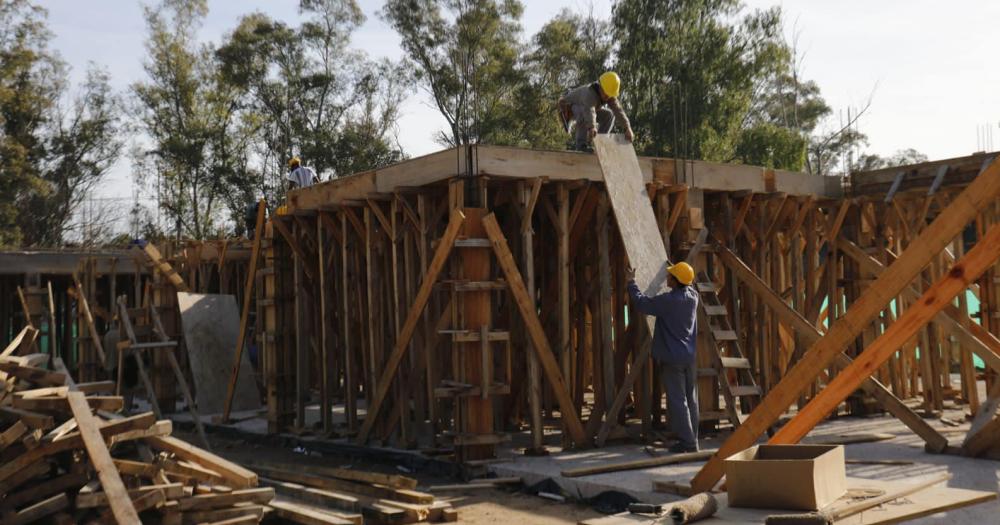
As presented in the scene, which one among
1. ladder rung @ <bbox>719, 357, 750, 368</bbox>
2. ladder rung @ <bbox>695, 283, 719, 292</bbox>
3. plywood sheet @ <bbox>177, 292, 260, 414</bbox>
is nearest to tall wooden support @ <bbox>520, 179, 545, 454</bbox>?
ladder rung @ <bbox>695, 283, 719, 292</bbox>

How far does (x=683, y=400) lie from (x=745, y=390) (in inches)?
44.6

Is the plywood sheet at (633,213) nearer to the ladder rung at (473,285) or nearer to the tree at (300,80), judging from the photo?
the ladder rung at (473,285)

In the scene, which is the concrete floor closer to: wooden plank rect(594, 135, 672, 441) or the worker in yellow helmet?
wooden plank rect(594, 135, 672, 441)

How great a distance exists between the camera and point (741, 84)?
116 ft

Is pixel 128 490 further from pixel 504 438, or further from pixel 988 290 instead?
pixel 988 290

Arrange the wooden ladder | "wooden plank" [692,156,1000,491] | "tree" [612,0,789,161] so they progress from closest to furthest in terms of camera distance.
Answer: "wooden plank" [692,156,1000,491], the wooden ladder, "tree" [612,0,789,161]

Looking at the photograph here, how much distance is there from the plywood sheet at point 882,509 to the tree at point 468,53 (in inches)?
1325

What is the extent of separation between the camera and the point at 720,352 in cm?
1136

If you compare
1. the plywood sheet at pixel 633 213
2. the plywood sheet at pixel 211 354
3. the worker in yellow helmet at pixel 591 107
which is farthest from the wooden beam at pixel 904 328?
the plywood sheet at pixel 211 354

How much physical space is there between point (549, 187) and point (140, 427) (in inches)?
206

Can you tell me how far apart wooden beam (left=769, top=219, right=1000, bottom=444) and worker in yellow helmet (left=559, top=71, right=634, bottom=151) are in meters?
5.10

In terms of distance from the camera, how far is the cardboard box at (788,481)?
17.5 feet

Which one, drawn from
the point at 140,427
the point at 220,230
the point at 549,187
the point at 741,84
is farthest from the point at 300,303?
the point at 220,230

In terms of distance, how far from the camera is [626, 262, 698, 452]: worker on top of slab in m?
10.1
